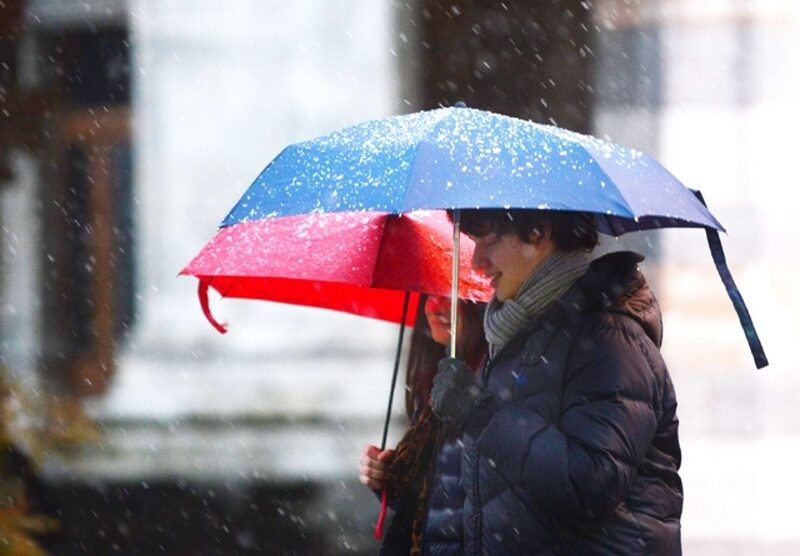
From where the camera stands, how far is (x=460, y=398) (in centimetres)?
287

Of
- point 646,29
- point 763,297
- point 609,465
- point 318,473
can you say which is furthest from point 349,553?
point 609,465

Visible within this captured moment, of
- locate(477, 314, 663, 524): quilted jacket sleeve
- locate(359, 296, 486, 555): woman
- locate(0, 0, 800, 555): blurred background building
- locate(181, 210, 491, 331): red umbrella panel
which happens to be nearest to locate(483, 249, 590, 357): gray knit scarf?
locate(477, 314, 663, 524): quilted jacket sleeve

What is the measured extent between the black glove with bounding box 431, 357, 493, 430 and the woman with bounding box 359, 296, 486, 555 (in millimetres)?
483

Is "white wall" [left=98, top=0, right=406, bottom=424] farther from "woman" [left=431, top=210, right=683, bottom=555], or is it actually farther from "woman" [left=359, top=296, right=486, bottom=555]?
"woman" [left=431, top=210, right=683, bottom=555]

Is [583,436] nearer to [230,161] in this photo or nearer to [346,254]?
[346,254]

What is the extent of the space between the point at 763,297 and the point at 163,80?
3414 mm

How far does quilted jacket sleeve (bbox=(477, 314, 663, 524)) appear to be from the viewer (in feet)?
8.99

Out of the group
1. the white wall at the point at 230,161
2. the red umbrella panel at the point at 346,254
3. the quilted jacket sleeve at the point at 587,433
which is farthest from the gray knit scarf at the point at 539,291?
the white wall at the point at 230,161

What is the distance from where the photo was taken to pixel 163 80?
7.62 m

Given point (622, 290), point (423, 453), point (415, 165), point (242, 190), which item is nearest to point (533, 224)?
point (622, 290)

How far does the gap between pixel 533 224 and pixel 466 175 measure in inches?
11.1

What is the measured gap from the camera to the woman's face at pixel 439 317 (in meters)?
3.60

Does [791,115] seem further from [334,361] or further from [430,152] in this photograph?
[430,152]

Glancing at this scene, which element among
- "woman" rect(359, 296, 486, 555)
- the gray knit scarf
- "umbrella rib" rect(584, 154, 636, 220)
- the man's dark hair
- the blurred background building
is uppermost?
"umbrella rib" rect(584, 154, 636, 220)
